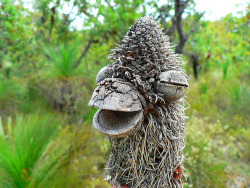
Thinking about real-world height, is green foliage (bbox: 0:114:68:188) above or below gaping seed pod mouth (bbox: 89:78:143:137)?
below

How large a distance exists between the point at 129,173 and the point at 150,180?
0.30ft

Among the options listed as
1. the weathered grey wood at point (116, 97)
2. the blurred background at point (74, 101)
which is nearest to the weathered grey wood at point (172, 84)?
the weathered grey wood at point (116, 97)

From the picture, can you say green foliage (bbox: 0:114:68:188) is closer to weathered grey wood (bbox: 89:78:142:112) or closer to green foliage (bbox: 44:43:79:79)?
weathered grey wood (bbox: 89:78:142:112)

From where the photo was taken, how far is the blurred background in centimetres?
129

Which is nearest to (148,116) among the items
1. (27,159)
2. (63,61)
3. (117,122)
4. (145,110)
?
(145,110)

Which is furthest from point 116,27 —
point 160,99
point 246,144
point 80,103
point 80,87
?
point 246,144

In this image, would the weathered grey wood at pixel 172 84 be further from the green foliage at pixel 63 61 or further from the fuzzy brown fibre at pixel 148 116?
the green foliage at pixel 63 61

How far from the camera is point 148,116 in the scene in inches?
30.0

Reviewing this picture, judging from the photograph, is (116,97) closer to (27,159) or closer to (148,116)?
(148,116)

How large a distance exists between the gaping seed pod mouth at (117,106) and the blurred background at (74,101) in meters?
0.66

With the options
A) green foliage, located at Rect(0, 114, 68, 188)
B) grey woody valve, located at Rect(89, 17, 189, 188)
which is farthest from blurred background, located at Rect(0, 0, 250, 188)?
grey woody valve, located at Rect(89, 17, 189, 188)

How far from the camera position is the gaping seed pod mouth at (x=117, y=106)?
0.64 metres

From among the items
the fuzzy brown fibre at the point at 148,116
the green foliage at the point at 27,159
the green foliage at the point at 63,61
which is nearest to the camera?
the fuzzy brown fibre at the point at 148,116

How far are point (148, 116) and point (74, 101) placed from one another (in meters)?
2.29
